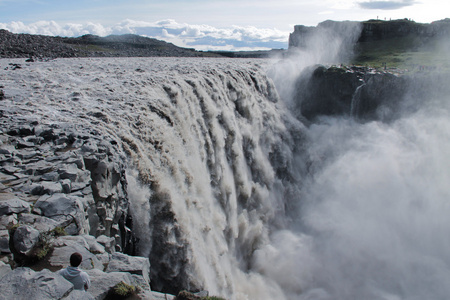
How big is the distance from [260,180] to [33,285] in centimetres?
2113

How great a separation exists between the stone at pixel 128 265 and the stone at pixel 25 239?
1.41m

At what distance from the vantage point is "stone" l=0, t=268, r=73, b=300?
525cm

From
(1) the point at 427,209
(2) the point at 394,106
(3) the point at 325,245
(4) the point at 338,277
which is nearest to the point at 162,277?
(4) the point at 338,277

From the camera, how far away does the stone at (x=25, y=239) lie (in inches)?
250

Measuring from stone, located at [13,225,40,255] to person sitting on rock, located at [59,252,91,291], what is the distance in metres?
0.98

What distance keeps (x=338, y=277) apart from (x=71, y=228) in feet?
57.6

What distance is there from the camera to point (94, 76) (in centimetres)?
2147

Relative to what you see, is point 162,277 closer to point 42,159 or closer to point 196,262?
point 196,262

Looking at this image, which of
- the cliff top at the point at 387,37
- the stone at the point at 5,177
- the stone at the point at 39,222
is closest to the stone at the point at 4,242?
the stone at the point at 39,222

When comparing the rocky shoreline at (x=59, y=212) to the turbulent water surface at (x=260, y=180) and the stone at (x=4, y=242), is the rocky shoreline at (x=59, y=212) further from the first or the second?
the turbulent water surface at (x=260, y=180)

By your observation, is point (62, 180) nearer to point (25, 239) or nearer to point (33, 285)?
point (25, 239)

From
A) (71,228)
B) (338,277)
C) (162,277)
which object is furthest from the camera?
(338,277)

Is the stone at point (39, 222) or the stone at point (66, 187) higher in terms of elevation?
the stone at point (66, 187)

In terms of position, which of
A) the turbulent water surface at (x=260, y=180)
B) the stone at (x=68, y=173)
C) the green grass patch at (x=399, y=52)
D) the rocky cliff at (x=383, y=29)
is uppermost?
the rocky cliff at (x=383, y=29)
